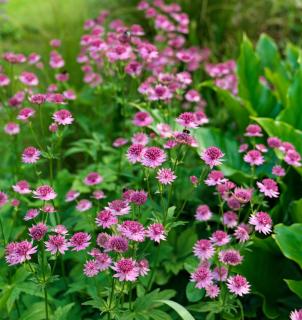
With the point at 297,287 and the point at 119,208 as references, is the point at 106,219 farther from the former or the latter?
the point at 297,287

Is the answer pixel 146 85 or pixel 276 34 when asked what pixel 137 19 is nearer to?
pixel 276 34

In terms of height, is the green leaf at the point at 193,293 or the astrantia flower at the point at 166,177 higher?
the astrantia flower at the point at 166,177

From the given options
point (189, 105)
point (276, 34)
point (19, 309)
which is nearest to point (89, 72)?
point (189, 105)

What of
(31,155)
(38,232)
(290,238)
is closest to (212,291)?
(290,238)

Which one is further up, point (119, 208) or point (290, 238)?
point (119, 208)

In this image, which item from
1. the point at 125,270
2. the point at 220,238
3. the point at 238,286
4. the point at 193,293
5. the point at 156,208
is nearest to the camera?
the point at 125,270

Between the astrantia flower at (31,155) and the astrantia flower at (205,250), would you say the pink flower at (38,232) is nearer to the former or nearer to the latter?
the astrantia flower at (31,155)

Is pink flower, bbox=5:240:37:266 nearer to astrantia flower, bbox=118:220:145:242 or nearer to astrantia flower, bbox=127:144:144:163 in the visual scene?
astrantia flower, bbox=118:220:145:242

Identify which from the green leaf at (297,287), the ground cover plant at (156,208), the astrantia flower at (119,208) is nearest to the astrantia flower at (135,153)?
the ground cover plant at (156,208)
